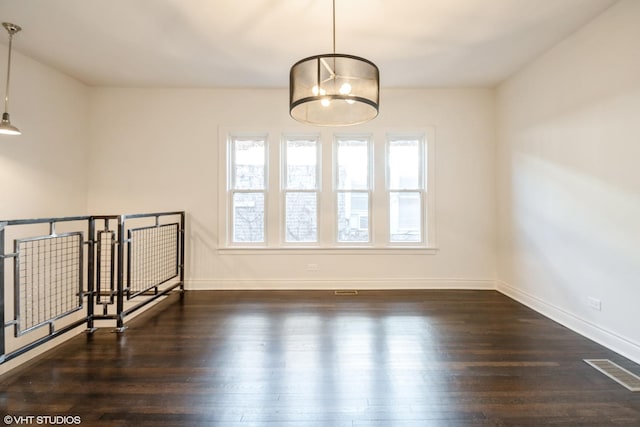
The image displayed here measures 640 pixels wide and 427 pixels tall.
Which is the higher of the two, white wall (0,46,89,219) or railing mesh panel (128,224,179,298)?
white wall (0,46,89,219)

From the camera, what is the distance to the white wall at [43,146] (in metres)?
3.31

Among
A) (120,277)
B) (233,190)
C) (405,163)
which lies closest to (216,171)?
(233,190)

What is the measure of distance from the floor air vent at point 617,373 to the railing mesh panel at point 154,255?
4397 mm

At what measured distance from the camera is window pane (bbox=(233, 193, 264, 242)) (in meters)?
4.43

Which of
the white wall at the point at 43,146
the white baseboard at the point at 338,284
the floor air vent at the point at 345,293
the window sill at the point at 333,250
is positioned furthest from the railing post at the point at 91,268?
the floor air vent at the point at 345,293

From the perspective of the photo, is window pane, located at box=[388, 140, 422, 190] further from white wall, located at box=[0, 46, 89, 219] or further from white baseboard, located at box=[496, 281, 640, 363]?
white wall, located at box=[0, 46, 89, 219]

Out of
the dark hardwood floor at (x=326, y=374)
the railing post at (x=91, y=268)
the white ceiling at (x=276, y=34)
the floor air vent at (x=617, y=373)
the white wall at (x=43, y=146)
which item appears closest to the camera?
the dark hardwood floor at (x=326, y=374)

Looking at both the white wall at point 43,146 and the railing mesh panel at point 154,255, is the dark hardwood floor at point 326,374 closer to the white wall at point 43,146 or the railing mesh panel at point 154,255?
the railing mesh panel at point 154,255

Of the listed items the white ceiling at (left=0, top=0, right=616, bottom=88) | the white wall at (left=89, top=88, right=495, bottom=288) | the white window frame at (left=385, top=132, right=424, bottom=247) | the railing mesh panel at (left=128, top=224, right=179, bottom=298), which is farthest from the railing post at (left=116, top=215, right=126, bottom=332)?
the white window frame at (left=385, top=132, right=424, bottom=247)

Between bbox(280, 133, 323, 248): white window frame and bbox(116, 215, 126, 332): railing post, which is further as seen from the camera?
bbox(280, 133, 323, 248): white window frame

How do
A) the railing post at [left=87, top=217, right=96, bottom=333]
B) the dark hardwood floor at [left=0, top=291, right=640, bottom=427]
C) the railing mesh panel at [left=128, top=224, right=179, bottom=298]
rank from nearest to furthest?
the dark hardwood floor at [left=0, top=291, right=640, bottom=427], the railing post at [left=87, top=217, right=96, bottom=333], the railing mesh panel at [left=128, top=224, right=179, bottom=298]

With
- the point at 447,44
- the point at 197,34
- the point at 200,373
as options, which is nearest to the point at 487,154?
the point at 447,44

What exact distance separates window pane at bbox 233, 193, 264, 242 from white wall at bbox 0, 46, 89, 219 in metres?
2.11

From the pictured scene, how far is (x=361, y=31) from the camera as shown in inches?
113
